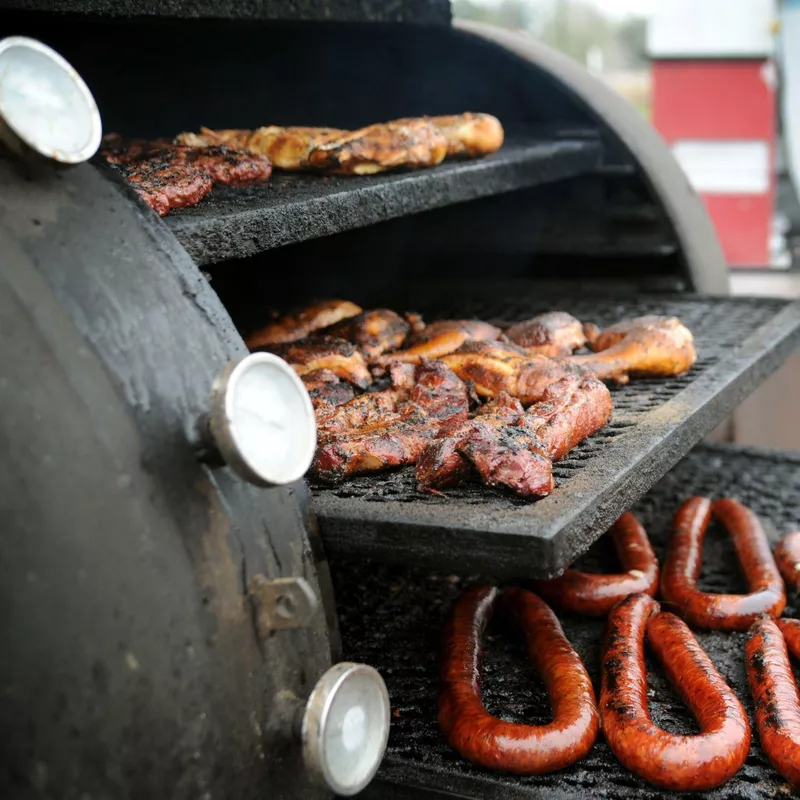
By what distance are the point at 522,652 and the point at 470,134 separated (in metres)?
1.81

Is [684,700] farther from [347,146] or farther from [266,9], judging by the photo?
[266,9]

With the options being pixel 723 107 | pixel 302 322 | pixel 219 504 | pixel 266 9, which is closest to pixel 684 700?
pixel 219 504

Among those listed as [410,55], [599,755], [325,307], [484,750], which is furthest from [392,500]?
[410,55]

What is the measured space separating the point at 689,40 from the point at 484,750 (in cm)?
908

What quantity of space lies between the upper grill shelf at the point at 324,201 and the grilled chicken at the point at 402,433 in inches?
19.3

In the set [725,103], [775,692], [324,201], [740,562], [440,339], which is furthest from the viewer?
[725,103]

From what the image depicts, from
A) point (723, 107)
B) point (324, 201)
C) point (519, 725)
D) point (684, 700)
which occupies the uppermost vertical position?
point (324, 201)

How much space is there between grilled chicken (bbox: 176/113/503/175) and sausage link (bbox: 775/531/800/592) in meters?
1.71

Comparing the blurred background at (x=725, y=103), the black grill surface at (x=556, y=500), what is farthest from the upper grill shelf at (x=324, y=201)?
the blurred background at (x=725, y=103)

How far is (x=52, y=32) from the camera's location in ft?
9.97

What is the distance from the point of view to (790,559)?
3.11m

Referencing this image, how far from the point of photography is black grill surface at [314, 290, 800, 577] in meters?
1.87

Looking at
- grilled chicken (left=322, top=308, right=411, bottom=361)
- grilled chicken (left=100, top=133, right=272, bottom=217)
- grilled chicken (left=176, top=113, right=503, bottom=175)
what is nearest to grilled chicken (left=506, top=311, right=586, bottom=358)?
grilled chicken (left=322, top=308, right=411, bottom=361)

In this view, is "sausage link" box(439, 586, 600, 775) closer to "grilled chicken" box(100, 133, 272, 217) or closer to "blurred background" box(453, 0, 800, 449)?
"grilled chicken" box(100, 133, 272, 217)
